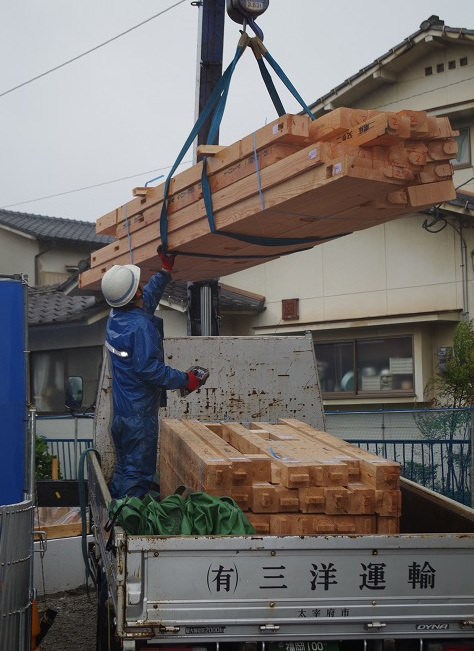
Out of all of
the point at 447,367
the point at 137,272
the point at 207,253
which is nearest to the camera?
the point at 137,272

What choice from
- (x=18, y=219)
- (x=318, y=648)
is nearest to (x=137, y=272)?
(x=318, y=648)

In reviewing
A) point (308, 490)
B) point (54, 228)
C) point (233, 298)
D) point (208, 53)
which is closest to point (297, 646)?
point (308, 490)

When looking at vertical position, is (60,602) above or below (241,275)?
below

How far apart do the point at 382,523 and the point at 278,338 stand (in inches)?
A: 126

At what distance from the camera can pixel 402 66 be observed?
15383 mm

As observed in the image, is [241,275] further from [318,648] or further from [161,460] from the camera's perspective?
[318,648]

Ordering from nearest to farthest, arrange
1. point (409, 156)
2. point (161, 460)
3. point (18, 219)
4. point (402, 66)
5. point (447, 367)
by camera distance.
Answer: point (409, 156), point (161, 460), point (447, 367), point (402, 66), point (18, 219)

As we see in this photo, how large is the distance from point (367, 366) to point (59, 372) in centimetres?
680

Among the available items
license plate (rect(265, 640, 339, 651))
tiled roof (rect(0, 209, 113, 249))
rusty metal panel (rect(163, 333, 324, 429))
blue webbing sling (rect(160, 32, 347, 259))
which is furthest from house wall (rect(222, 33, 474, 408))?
license plate (rect(265, 640, 339, 651))

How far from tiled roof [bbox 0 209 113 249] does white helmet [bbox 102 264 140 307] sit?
1540cm

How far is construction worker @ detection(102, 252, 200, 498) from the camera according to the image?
5336 mm

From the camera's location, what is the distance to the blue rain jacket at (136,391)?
5.33 meters

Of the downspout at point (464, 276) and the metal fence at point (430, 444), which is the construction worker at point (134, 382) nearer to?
the metal fence at point (430, 444)

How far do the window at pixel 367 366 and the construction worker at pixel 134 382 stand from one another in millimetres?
7890
